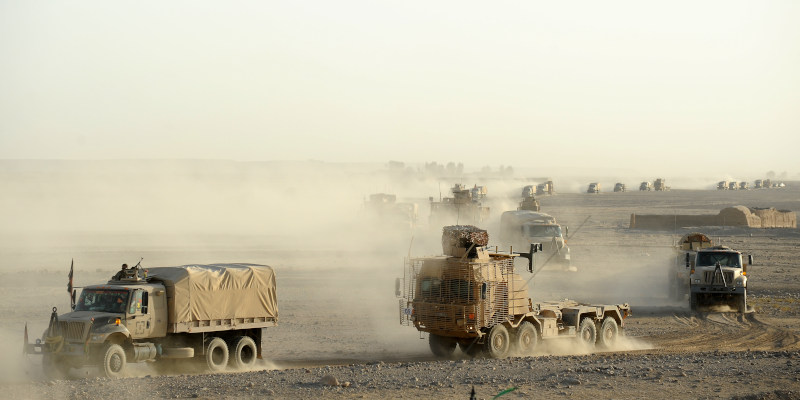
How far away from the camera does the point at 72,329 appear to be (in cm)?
1977

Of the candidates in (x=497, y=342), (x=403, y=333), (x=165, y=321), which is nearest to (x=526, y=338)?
(x=497, y=342)

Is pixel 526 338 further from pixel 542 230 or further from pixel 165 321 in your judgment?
pixel 542 230

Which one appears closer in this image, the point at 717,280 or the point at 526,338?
the point at 526,338

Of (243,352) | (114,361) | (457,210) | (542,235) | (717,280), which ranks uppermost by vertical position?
(457,210)

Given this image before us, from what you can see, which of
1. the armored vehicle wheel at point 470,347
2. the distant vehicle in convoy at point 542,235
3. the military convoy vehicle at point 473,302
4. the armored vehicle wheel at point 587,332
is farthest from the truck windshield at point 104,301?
the distant vehicle in convoy at point 542,235

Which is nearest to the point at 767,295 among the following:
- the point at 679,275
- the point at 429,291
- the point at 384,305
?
the point at 679,275

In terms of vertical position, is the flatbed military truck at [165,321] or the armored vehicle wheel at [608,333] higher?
the flatbed military truck at [165,321]

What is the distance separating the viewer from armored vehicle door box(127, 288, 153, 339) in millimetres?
20281

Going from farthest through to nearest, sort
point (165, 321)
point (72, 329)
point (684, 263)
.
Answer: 1. point (684, 263)
2. point (165, 321)
3. point (72, 329)

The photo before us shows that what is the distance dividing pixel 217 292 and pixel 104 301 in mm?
2598

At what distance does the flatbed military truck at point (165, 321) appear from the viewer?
19750 mm

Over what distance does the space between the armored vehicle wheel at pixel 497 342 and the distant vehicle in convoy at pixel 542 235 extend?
941 inches

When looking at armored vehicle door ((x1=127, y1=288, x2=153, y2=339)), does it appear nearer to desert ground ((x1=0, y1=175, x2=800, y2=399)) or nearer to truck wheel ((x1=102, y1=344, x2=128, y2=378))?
truck wheel ((x1=102, y1=344, x2=128, y2=378))

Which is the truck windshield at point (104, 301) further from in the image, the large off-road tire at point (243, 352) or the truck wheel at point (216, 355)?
the large off-road tire at point (243, 352)
